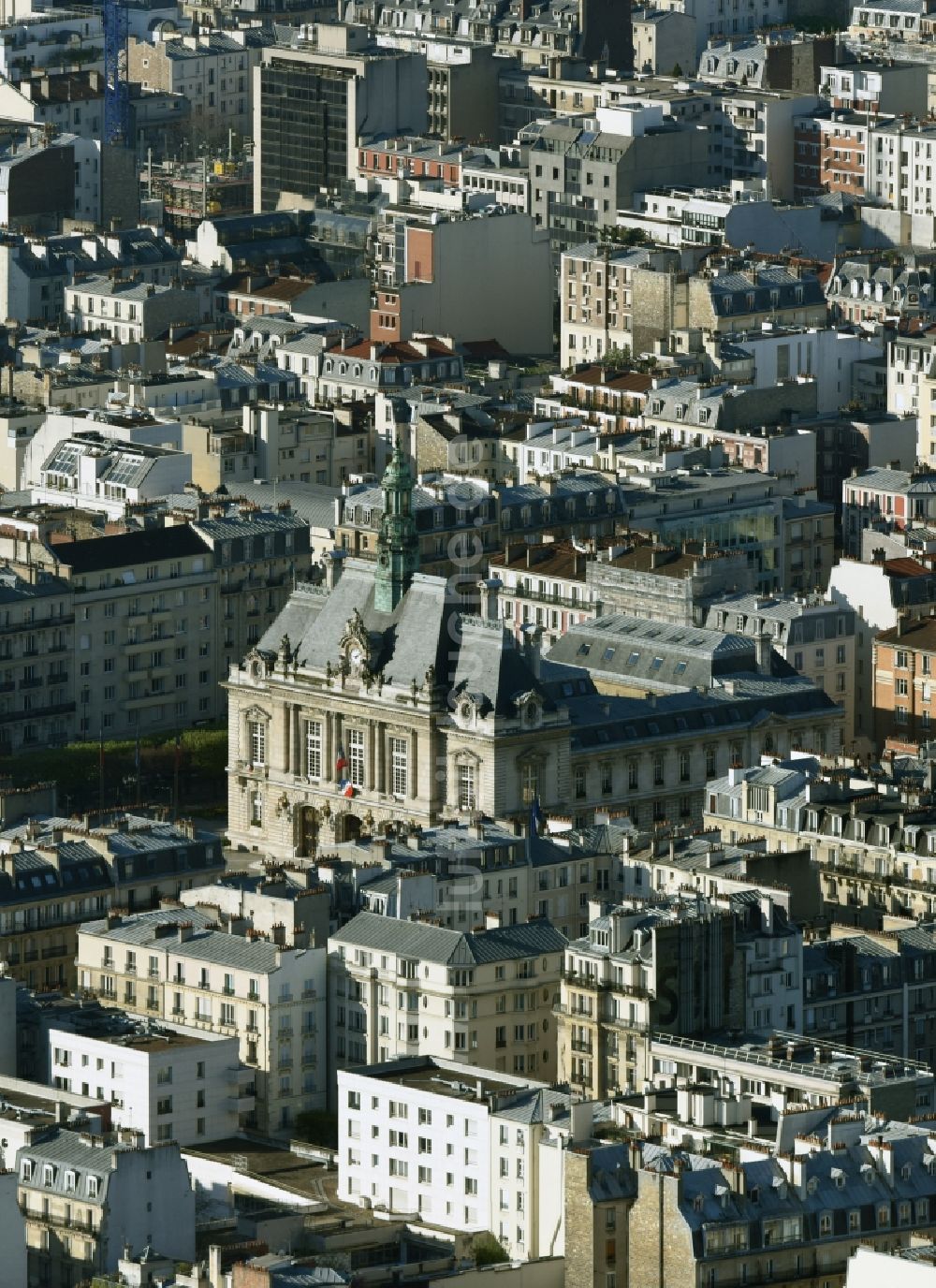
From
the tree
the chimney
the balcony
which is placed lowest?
the tree

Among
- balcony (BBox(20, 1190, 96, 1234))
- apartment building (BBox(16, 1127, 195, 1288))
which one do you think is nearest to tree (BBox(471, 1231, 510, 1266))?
apartment building (BBox(16, 1127, 195, 1288))

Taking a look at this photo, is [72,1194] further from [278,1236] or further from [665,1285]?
[665,1285]

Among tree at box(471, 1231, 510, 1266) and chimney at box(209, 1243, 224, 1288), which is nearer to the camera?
chimney at box(209, 1243, 224, 1288)

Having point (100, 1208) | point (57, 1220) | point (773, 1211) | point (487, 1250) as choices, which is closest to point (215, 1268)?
point (100, 1208)

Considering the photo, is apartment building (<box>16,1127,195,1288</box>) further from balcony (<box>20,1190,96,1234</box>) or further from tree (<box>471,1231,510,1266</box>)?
tree (<box>471,1231,510,1266</box>)

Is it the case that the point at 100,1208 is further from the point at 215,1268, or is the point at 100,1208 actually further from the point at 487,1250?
the point at 487,1250

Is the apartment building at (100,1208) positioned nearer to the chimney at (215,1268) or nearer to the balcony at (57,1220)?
the balcony at (57,1220)
